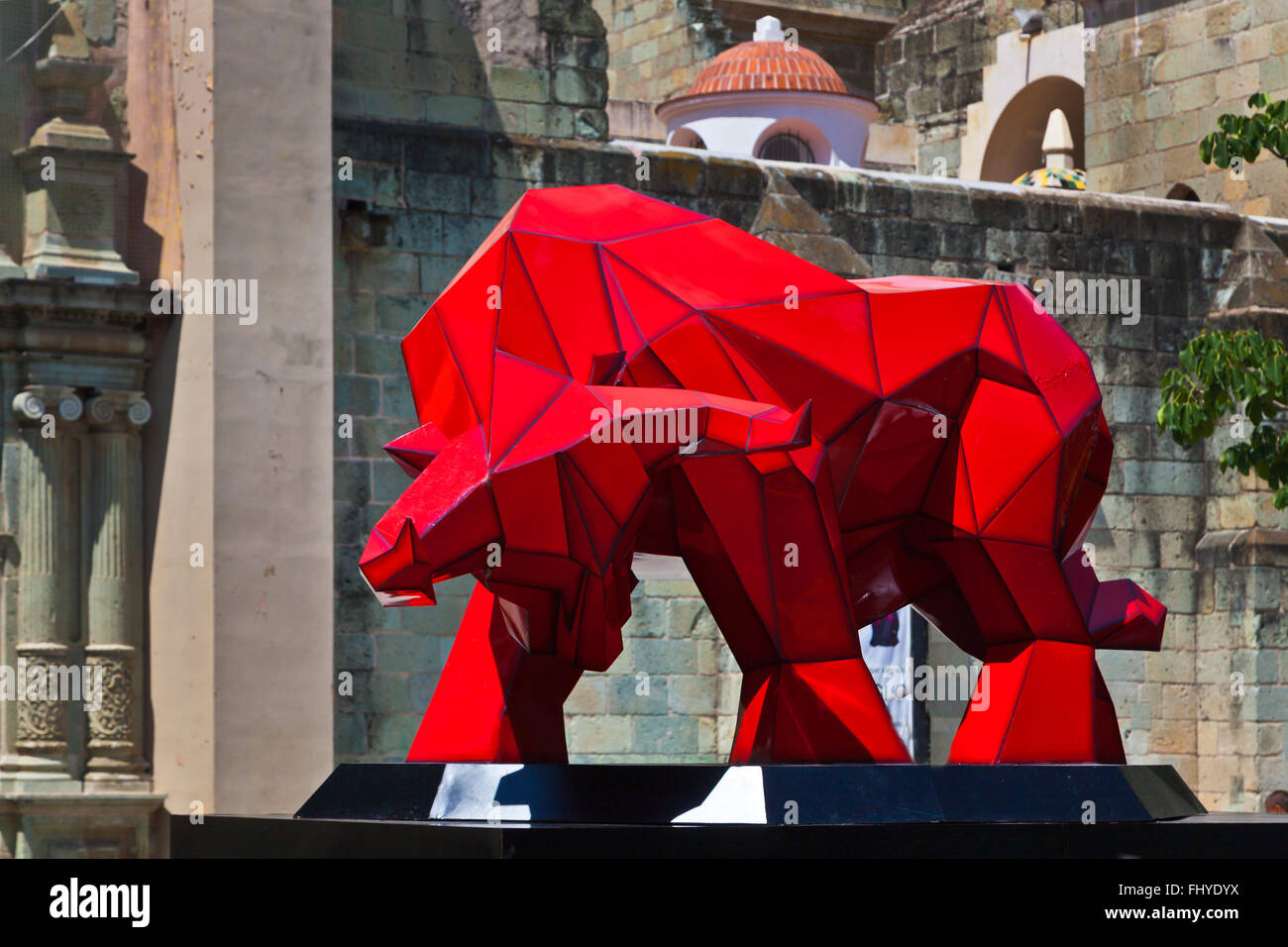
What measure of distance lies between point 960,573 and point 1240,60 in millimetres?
12973

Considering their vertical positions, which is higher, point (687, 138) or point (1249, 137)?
point (687, 138)

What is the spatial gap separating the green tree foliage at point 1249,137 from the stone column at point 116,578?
595cm

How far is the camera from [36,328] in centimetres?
1355

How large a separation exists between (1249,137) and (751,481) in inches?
202

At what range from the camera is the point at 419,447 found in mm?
8398

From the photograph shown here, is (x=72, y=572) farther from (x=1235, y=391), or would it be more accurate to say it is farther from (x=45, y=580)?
(x=1235, y=391)

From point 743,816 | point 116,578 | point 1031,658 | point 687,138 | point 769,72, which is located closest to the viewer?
point 743,816

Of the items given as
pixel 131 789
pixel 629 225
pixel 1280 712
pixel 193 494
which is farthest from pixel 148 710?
pixel 1280 712

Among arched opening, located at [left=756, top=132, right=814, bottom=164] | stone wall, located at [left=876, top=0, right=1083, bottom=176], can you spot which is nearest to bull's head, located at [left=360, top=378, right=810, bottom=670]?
arched opening, located at [left=756, top=132, right=814, bottom=164]

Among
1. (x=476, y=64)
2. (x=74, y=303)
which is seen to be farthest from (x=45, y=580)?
(x=476, y=64)

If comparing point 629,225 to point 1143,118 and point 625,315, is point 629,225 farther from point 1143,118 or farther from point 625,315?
point 1143,118

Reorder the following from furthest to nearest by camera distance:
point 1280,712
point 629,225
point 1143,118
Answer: point 1143,118 < point 1280,712 < point 629,225

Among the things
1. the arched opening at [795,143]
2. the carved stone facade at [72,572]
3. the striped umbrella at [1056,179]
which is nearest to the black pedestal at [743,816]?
the carved stone facade at [72,572]

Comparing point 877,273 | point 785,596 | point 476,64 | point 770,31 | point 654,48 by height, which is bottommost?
point 785,596
